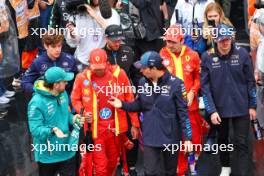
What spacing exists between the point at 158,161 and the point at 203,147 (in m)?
1.53

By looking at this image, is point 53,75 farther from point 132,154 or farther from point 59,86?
point 132,154

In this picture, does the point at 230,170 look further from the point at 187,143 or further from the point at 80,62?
the point at 80,62

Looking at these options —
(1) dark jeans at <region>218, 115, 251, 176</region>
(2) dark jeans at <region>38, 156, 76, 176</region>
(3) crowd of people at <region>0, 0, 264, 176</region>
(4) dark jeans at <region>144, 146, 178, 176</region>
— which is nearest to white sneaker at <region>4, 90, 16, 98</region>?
(3) crowd of people at <region>0, 0, 264, 176</region>

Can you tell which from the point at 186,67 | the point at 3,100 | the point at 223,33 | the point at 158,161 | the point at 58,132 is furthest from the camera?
the point at 3,100

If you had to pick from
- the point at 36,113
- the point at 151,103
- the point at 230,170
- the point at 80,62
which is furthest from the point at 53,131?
the point at 230,170

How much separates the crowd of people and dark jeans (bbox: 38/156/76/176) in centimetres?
2

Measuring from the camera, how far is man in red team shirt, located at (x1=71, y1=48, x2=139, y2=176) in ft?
25.5

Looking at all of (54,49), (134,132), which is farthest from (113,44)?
(134,132)

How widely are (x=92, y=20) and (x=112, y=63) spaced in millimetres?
985

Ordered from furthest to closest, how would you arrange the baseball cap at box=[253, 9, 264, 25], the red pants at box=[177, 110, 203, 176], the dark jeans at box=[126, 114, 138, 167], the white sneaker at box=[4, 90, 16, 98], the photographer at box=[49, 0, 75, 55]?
1. the white sneaker at box=[4, 90, 16, 98]
2. the photographer at box=[49, 0, 75, 55]
3. the baseball cap at box=[253, 9, 264, 25]
4. the dark jeans at box=[126, 114, 138, 167]
5. the red pants at box=[177, 110, 203, 176]

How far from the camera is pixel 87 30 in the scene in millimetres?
8859

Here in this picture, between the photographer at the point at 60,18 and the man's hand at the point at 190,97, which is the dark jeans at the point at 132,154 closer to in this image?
the man's hand at the point at 190,97

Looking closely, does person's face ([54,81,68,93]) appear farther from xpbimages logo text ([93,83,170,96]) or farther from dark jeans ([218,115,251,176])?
dark jeans ([218,115,251,176])

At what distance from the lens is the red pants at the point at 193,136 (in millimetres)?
8062
